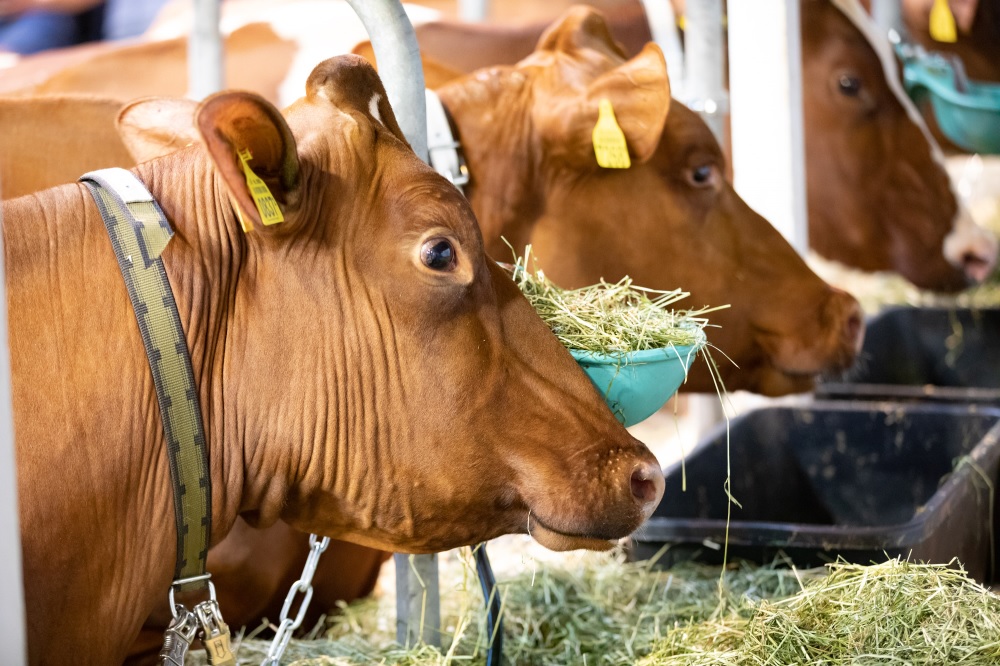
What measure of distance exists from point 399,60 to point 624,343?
731 millimetres

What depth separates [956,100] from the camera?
6.34 metres

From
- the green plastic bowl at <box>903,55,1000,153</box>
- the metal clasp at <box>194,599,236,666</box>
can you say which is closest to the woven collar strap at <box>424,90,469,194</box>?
the metal clasp at <box>194,599,236,666</box>

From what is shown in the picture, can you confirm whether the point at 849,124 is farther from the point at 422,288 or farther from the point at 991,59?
the point at 422,288

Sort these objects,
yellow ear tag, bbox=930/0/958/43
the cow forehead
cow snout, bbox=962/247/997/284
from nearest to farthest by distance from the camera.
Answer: the cow forehead, cow snout, bbox=962/247/997/284, yellow ear tag, bbox=930/0/958/43

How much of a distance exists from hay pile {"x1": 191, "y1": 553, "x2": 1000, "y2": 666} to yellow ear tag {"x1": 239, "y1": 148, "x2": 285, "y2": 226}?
774 millimetres

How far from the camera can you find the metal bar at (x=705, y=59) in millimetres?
4246

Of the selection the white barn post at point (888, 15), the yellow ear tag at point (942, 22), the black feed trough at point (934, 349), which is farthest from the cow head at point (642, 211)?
the yellow ear tag at point (942, 22)

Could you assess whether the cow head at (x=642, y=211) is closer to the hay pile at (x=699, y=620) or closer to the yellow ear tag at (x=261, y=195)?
the hay pile at (x=699, y=620)

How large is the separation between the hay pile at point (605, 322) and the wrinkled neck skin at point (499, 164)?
0.78 meters

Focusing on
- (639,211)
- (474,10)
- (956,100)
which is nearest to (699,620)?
(639,211)

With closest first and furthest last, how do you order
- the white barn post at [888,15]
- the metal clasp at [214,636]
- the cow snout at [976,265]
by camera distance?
the metal clasp at [214,636] < the cow snout at [976,265] < the white barn post at [888,15]

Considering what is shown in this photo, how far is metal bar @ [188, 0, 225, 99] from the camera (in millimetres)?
3613

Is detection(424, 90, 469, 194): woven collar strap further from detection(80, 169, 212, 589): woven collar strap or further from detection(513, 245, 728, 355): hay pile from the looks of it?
detection(80, 169, 212, 589): woven collar strap

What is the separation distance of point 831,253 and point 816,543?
3.47 metres
